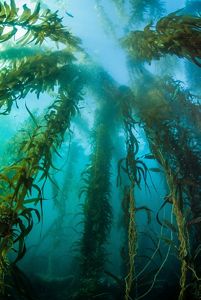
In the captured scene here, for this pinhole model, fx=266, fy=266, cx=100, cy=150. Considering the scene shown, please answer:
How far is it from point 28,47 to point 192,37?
406 cm

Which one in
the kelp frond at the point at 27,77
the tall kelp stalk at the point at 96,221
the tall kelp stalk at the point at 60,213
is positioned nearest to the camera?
the kelp frond at the point at 27,77

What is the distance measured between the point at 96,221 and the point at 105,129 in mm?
2205

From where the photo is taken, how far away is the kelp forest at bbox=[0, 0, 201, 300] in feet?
10.4

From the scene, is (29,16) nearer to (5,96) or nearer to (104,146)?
(5,96)

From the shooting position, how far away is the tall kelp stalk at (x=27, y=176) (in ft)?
8.23

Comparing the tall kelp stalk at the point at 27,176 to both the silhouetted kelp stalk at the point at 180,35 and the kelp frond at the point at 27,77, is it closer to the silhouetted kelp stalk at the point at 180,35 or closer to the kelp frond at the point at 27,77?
the kelp frond at the point at 27,77

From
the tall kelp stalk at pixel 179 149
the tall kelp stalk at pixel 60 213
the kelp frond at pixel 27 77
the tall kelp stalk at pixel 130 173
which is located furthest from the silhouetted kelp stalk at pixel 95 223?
the tall kelp stalk at pixel 60 213

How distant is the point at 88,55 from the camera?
6.39m

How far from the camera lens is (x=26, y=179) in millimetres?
2754

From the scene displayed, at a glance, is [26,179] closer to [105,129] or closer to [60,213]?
[105,129]

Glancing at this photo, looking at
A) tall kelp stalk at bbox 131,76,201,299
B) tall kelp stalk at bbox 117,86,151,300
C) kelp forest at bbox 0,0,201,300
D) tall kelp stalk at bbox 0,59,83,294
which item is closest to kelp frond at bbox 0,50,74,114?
kelp forest at bbox 0,0,201,300

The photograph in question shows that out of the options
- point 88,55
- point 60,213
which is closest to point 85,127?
point 60,213

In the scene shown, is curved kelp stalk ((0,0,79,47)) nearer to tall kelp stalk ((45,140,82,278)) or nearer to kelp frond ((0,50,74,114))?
kelp frond ((0,50,74,114))

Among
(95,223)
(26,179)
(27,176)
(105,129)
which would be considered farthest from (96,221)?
(26,179)
